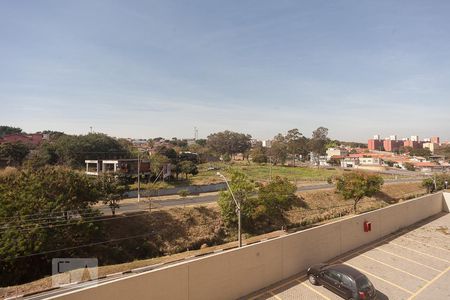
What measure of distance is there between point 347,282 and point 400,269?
587 centimetres

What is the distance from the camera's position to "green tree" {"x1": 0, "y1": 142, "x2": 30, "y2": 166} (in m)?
55.8

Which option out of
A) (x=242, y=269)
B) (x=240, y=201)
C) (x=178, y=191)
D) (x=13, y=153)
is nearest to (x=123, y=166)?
(x=178, y=191)

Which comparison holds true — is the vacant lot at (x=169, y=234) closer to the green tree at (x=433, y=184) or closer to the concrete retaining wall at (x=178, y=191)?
the concrete retaining wall at (x=178, y=191)

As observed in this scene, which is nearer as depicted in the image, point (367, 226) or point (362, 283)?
point (362, 283)

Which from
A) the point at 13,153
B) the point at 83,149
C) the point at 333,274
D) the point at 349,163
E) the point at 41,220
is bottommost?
the point at 333,274

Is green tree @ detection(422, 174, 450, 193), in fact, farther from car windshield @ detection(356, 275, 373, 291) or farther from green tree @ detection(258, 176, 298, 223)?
car windshield @ detection(356, 275, 373, 291)

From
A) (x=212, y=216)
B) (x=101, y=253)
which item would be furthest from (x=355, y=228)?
(x=101, y=253)

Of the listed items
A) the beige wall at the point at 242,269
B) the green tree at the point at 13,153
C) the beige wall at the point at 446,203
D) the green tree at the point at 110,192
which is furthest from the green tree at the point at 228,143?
the beige wall at the point at 242,269

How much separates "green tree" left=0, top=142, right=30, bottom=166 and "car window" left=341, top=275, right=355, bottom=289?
6129 centimetres

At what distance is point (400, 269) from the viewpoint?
16.3 metres

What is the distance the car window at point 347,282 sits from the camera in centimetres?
1230

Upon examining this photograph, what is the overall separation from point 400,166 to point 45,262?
11231 cm

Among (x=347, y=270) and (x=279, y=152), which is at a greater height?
(x=279, y=152)

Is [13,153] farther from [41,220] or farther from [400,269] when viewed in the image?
[400,269]
